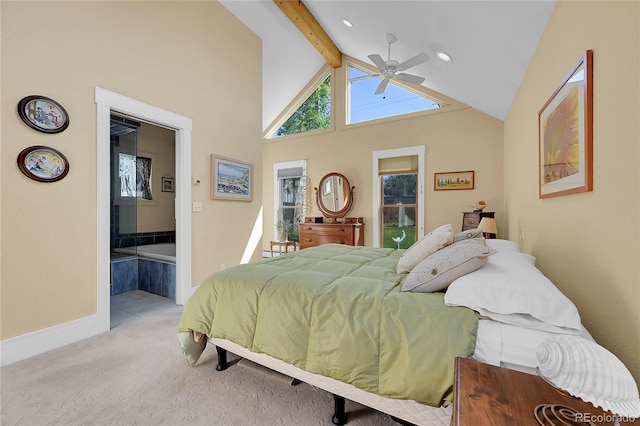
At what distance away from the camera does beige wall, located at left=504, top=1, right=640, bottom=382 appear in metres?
0.95

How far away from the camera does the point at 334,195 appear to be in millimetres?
5406

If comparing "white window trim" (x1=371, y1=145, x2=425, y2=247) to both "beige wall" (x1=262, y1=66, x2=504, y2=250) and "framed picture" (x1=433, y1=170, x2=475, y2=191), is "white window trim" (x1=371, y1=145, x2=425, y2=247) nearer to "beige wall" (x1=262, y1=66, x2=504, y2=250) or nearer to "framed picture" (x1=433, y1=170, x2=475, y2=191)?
"beige wall" (x1=262, y1=66, x2=504, y2=250)

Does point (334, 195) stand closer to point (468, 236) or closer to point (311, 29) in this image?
point (311, 29)

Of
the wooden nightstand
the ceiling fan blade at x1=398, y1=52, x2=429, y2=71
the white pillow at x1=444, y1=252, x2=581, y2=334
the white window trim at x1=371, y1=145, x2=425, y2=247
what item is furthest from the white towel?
the white window trim at x1=371, y1=145, x2=425, y2=247

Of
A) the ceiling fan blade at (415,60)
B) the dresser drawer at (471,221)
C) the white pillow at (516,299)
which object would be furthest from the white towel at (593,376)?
the dresser drawer at (471,221)

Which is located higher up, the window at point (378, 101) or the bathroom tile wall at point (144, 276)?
the window at point (378, 101)

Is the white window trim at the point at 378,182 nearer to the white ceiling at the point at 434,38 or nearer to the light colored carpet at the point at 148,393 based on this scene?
the white ceiling at the point at 434,38

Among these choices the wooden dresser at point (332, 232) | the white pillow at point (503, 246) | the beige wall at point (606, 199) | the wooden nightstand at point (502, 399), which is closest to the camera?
the wooden nightstand at point (502, 399)

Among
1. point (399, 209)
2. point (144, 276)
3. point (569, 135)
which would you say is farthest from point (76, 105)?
point (399, 209)

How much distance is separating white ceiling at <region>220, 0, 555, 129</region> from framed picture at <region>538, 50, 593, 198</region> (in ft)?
2.24

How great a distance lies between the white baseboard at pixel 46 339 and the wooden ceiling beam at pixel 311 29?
4364mm

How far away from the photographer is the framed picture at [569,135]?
1244mm

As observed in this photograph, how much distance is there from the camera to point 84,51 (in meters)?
2.37

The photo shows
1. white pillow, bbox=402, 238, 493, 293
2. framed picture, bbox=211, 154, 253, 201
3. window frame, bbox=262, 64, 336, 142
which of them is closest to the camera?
white pillow, bbox=402, 238, 493, 293
